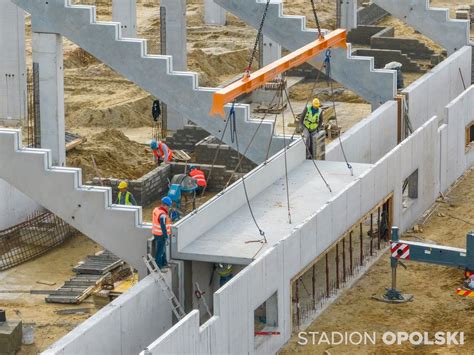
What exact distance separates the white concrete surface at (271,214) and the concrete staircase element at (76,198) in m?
1.23

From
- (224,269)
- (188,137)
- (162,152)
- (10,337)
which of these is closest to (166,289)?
(224,269)

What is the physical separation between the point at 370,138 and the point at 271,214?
19.8 feet

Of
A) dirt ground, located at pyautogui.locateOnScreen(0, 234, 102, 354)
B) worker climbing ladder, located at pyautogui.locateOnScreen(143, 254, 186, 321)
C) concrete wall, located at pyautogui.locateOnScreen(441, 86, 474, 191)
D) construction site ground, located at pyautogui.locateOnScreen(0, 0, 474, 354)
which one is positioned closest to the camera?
worker climbing ladder, located at pyautogui.locateOnScreen(143, 254, 186, 321)

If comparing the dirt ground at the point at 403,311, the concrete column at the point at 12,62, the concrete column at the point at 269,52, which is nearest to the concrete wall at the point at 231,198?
the dirt ground at the point at 403,311

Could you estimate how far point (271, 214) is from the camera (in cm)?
2748

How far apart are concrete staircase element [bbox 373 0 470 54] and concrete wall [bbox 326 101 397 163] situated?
6376 millimetres

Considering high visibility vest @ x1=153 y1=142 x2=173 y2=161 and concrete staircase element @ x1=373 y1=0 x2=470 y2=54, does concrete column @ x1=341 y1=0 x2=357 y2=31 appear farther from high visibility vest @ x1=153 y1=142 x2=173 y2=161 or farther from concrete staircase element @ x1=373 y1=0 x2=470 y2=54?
high visibility vest @ x1=153 y1=142 x2=173 y2=161

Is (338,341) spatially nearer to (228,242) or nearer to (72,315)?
(228,242)

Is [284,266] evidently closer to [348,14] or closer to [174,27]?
[174,27]

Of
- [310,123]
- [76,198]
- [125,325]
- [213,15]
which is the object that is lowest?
[125,325]

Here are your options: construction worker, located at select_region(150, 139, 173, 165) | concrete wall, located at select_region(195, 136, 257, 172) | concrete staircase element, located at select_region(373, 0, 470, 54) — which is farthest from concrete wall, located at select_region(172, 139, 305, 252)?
concrete staircase element, located at select_region(373, 0, 470, 54)

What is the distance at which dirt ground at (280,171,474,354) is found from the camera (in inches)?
1000

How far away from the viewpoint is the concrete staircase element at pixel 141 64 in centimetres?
3075

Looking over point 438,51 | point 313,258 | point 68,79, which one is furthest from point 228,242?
point 438,51
